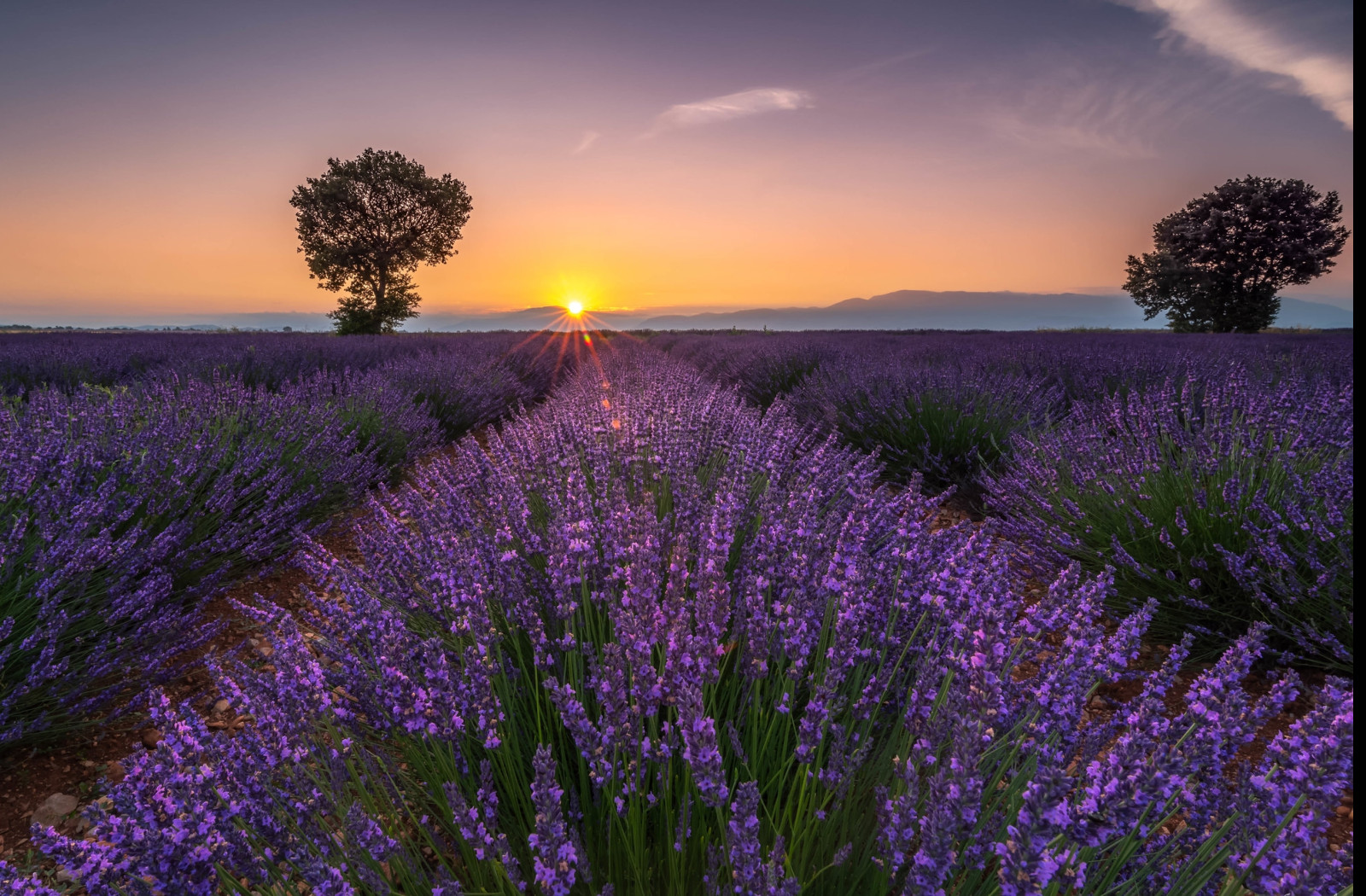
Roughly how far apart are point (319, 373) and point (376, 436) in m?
1.92

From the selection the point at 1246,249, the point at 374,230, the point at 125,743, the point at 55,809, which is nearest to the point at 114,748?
the point at 125,743

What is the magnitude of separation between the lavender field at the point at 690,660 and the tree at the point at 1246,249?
26.6 meters

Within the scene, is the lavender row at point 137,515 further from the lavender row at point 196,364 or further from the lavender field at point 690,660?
the lavender row at point 196,364

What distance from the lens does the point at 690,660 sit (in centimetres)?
99

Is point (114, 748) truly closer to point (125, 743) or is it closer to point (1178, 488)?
point (125, 743)

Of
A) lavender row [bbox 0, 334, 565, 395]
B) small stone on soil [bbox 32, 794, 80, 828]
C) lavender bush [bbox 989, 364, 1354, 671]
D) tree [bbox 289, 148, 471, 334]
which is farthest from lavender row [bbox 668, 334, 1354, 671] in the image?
tree [bbox 289, 148, 471, 334]

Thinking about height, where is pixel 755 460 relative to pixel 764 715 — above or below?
above

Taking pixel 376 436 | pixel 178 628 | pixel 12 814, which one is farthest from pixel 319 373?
pixel 12 814

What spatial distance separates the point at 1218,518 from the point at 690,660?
8.09 ft

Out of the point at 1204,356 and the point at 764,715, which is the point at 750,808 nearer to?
the point at 764,715

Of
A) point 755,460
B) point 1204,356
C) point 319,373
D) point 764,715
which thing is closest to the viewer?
point 764,715

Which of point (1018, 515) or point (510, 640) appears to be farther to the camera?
point (1018, 515)

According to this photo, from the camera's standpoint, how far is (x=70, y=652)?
2117 mm

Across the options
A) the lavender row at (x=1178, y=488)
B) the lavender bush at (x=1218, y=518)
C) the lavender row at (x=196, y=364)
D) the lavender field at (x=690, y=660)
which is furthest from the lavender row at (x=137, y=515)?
the lavender bush at (x=1218, y=518)
